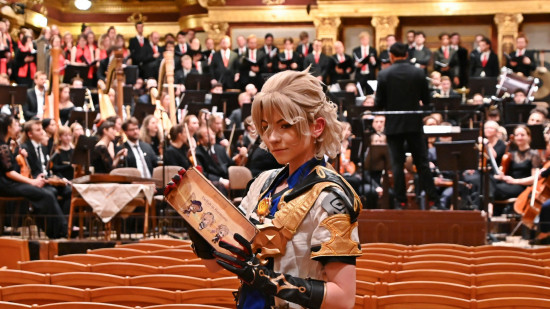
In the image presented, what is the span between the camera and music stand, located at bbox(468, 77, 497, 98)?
1098 cm

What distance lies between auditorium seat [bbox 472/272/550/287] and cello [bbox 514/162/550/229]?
2964 millimetres

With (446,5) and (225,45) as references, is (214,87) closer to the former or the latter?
(225,45)

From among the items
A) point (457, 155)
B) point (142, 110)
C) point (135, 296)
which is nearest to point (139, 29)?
point (142, 110)

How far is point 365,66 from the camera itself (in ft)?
41.3

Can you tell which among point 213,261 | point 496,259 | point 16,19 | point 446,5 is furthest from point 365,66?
point 213,261

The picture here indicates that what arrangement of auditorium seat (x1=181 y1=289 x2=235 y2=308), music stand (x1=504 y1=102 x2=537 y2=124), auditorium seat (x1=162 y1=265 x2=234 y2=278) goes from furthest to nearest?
1. music stand (x1=504 y1=102 x2=537 y2=124)
2. auditorium seat (x1=162 y1=265 x2=234 y2=278)
3. auditorium seat (x1=181 y1=289 x2=235 y2=308)

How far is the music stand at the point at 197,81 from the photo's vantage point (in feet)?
39.4

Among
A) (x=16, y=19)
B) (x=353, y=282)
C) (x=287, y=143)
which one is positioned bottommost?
(x=353, y=282)

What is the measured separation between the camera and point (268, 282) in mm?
1793

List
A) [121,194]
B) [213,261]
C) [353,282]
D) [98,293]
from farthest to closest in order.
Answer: [121,194], [98,293], [213,261], [353,282]

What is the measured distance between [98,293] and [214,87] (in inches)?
336

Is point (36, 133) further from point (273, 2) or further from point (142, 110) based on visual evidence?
point (273, 2)

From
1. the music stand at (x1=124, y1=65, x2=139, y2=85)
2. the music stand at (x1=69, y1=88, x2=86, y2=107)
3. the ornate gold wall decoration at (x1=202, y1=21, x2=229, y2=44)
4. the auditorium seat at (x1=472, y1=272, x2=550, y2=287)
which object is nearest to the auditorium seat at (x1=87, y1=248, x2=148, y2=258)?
the auditorium seat at (x1=472, y1=272, x2=550, y2=287)

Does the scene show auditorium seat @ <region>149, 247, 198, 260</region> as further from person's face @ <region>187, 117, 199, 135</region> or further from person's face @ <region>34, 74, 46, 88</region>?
person's face @ <region>34, 74, 46, 88</region>
